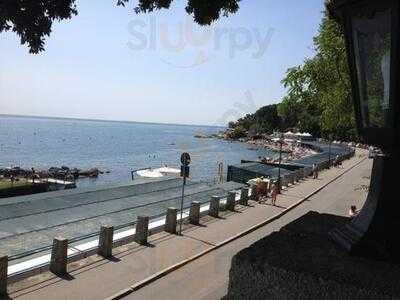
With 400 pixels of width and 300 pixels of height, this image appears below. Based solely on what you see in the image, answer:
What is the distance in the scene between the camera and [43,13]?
4902 mm

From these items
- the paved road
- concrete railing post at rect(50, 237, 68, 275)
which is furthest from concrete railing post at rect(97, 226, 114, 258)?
the paved road

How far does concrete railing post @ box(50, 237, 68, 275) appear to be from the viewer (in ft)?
41.9

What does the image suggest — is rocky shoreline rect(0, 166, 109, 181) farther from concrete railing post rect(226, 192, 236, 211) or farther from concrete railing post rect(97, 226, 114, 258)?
concrete railing post rect(97, 226, 114, 258)

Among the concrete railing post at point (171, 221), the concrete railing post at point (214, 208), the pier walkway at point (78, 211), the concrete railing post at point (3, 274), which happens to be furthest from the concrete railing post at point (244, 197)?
the concrete railing post at point (3, 274)

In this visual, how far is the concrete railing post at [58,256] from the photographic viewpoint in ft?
41.9

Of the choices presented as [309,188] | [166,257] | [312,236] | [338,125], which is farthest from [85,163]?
[312,236]

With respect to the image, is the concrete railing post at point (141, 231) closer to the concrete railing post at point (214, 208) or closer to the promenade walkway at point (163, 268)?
the promenade walkway at point (163, 268)

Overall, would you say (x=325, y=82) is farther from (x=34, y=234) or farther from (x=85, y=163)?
(x=85, y=163)

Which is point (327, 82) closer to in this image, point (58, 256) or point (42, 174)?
point (58, 256)

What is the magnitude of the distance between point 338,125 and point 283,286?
2323 centimetres

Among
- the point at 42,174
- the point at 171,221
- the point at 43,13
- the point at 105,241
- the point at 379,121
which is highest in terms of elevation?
the point at 43,13

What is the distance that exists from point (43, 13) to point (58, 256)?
30.1 feet

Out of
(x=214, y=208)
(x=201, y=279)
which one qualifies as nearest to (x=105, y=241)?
(x=201, y=279)

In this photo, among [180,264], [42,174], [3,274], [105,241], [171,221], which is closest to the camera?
[3,274]
